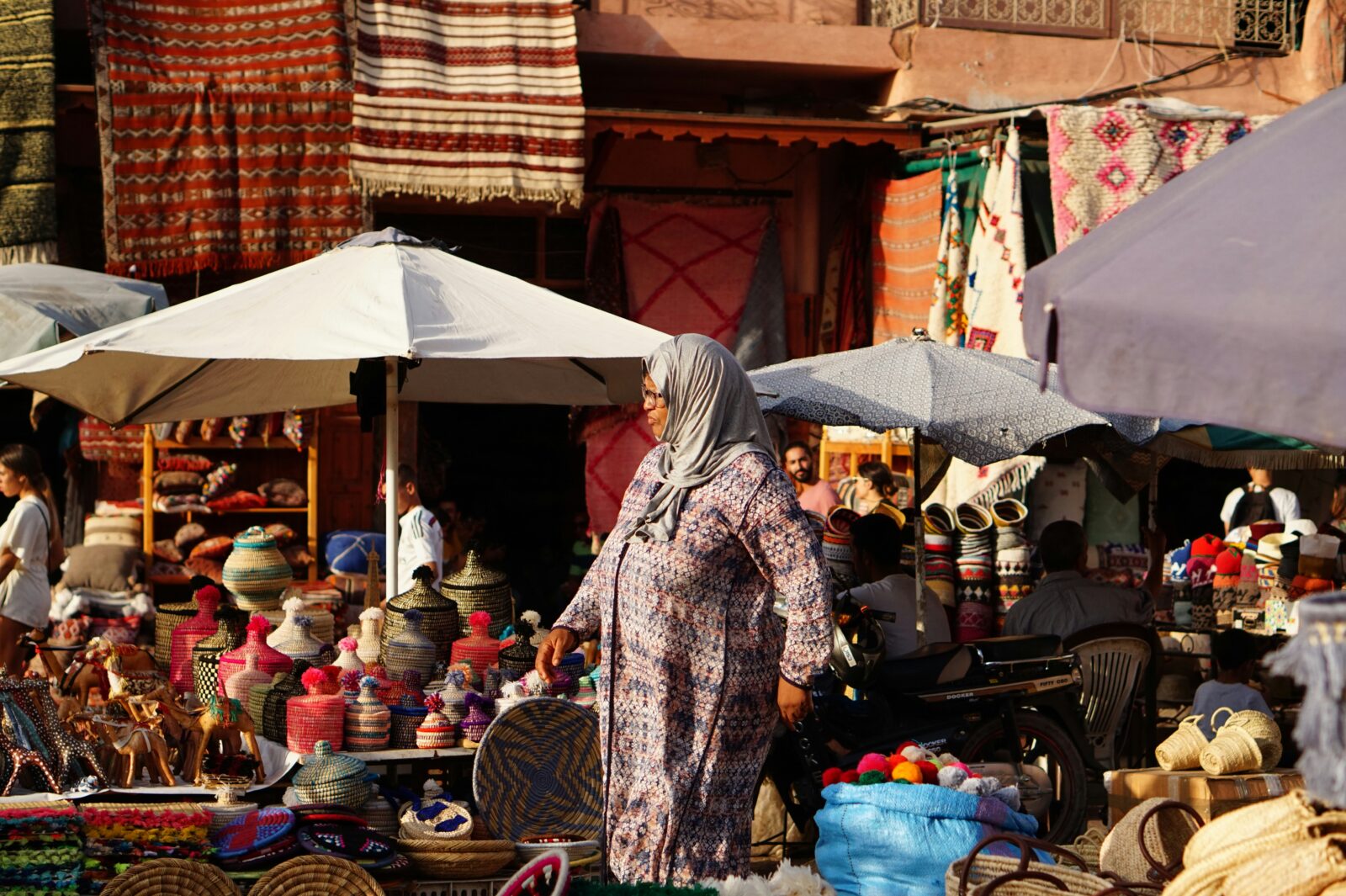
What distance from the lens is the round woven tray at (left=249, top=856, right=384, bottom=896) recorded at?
11.6ft

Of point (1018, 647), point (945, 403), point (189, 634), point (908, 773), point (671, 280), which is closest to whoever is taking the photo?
point (908, 773)

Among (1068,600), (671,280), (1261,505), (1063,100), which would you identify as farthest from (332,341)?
(1261,505)

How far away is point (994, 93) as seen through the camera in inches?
416

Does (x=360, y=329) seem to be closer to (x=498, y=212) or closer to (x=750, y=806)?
(x=750, y=806)

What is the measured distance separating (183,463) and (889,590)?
15.5ft

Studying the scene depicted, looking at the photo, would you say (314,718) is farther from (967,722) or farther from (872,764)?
(967,722)

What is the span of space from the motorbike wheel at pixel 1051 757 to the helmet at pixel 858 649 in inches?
25.1

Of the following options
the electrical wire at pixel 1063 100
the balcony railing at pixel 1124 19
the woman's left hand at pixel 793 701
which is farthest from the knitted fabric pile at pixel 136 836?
the balcony railing at pixel 1124 19

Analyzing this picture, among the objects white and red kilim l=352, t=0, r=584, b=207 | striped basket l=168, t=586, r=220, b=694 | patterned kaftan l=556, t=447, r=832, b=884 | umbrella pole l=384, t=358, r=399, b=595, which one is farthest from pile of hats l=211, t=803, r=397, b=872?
white and red kilim l=352, t=0, r=584, b=207

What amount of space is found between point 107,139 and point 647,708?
642 cm

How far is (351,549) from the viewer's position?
8914 millimetres

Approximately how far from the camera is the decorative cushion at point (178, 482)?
29.9ft

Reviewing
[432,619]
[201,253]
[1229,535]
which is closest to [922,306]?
[1229,535]

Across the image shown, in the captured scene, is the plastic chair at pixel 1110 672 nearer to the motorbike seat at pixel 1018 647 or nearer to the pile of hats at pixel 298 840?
the motorbike seat at pixel 1018 647
